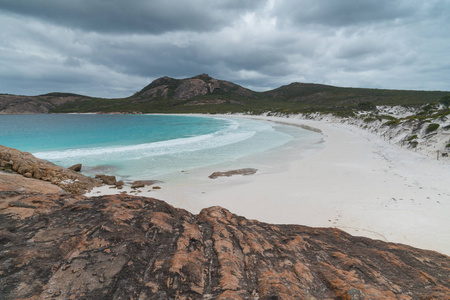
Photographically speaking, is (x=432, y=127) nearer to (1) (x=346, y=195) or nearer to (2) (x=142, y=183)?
(1) (x=346, y=195)

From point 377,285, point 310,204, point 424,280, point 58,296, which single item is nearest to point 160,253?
point 58,296

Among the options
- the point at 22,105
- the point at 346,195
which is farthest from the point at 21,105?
the point at 346,195

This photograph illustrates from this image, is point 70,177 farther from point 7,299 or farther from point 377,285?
point 377,285

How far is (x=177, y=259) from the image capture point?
324cm

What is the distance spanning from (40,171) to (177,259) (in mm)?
11324

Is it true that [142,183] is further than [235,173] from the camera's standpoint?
No

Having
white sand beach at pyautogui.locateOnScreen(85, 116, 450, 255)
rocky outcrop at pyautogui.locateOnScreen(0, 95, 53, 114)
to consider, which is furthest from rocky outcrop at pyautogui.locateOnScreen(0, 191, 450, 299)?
rocky outcrop at pyautogui.locateOnScreen(0, 95, 53, 114)

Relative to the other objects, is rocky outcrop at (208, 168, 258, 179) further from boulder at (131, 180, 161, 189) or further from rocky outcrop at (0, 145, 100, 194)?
rocky outcrop at (0, 145, 100, 194)

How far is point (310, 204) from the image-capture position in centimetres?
876

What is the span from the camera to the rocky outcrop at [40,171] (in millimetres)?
10062

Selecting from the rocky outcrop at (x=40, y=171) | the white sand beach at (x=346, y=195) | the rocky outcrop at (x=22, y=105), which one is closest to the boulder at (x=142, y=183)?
the white sand beach at (x=346, y=195)

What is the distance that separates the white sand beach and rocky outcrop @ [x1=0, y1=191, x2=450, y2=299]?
2704mm

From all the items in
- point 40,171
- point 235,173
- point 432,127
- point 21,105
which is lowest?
point 235,173

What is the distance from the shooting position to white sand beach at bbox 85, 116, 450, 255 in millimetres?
6906
